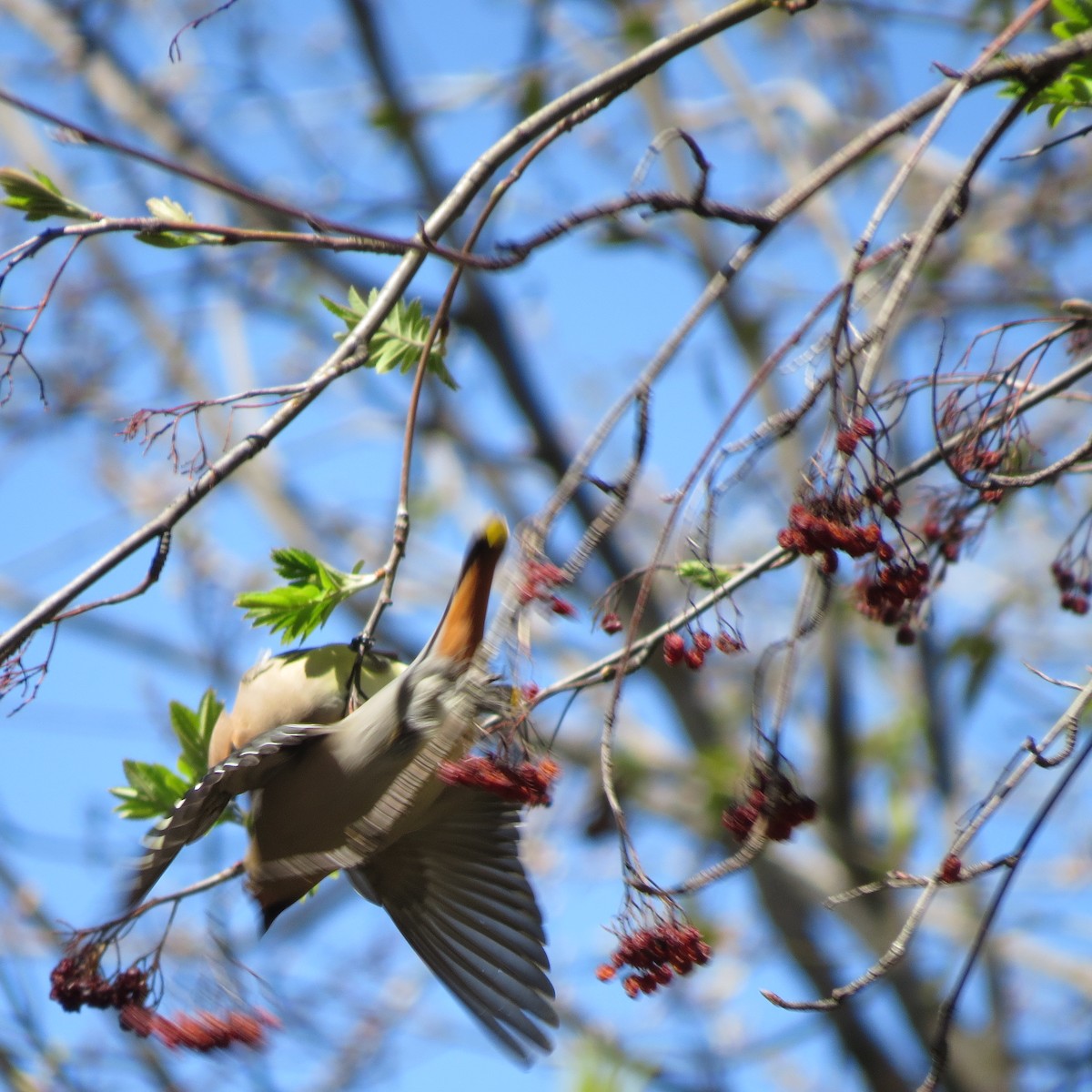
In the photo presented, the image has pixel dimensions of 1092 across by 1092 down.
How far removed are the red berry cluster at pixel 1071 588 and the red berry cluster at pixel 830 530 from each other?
38.2 inches

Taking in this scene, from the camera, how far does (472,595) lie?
257 centimetres

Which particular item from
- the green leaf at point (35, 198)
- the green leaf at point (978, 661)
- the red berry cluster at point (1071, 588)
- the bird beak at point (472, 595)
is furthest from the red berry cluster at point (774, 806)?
the green leaf at point (978, 661)

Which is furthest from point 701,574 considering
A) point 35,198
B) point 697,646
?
point 35,198

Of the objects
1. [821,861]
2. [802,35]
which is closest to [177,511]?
[821,861]

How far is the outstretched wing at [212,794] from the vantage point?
2.18 m

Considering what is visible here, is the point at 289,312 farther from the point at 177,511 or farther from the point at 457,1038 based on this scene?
the point at 177,511

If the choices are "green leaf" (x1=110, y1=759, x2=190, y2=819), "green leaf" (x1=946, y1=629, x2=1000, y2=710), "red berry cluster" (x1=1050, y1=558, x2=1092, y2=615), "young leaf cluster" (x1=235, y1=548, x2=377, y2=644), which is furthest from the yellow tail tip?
"green leaf" (x1=946, y1=629, x2=1000, y2=710)

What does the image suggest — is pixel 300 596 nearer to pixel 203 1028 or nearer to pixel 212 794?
pixel 212 794

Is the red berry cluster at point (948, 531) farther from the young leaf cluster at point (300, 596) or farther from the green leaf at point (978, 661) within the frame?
the green leaf at point (978, 661)

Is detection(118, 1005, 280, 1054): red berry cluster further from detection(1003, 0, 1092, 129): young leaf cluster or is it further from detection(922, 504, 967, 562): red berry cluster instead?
detection(1003, 0, 1092, 129): young leaf cluster

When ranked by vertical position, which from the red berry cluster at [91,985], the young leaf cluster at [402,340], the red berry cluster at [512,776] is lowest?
the red berry cluster at [91,985]

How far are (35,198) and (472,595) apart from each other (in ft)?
3.35

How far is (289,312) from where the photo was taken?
27.6 feet

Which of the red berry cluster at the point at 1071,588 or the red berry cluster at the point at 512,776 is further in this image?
the red berry cluster at the point at 1071,588
